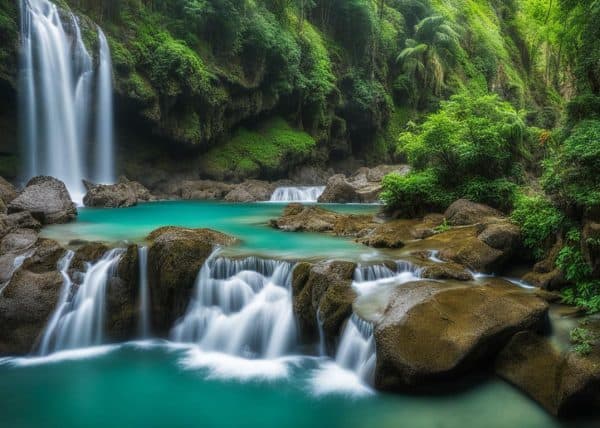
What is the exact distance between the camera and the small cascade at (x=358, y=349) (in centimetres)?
628

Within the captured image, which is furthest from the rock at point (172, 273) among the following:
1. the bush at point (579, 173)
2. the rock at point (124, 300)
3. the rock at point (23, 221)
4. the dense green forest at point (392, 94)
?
the bush at point (579, 173)

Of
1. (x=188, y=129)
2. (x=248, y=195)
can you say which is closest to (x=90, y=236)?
(x=248, y=195)

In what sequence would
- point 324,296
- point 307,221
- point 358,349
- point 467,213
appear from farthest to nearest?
point 307,221
point 467,213
point 324,296
point 358,349

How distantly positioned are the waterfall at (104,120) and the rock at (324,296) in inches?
749

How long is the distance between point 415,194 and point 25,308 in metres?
10.9

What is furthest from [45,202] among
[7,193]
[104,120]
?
[104,120]

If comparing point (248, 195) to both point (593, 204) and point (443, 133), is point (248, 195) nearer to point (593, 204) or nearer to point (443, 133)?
point (443, 133)

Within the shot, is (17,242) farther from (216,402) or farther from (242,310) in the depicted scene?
(216,402)

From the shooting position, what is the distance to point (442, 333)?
589 cm

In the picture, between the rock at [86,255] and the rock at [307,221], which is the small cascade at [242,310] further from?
the rock at [307,221]

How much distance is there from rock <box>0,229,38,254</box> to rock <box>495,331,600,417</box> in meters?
8.84

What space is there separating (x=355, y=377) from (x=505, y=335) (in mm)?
2059

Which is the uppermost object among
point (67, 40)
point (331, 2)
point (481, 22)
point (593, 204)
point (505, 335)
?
point (481, 22)

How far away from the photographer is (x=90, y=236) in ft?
37.0
